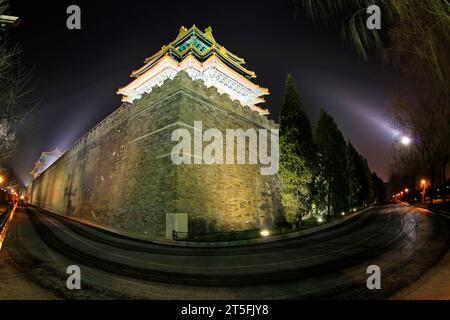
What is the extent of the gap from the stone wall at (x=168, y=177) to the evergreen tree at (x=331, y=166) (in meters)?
5.45

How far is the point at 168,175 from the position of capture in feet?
43.2

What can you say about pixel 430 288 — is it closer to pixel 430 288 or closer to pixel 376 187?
pixel 430 288

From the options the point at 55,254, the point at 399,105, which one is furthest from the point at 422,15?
the point at 399,105

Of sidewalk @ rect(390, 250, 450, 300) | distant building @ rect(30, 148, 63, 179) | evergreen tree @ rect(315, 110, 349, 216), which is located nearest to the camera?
sidewalk @ rect(390, 250, 450, 300)

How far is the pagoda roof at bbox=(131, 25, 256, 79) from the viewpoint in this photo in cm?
2562

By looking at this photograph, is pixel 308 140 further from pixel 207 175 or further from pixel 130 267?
pixel 130 267

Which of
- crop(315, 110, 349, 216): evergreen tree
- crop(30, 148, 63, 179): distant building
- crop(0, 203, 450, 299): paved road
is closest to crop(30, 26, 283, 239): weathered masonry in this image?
crop(0, 203, 450, 299): paved road

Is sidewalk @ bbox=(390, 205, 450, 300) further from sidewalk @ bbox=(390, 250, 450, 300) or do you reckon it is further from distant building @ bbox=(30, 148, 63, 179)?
distant building @ bbox=(30, 148, 63, 179)

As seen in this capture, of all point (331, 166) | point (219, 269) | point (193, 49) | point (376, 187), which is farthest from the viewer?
point (376, 187)

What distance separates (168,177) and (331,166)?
17.2m

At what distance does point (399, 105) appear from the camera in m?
18.7

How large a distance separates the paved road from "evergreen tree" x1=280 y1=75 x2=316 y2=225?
9.04 meters

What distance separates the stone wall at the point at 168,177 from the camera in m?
13.2

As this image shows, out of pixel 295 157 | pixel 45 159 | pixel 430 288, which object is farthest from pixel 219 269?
pixel 45 159
